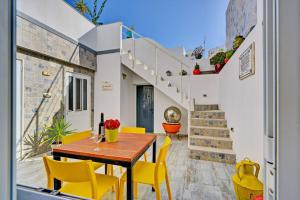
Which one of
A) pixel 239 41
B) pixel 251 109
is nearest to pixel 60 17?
pixel 239 41

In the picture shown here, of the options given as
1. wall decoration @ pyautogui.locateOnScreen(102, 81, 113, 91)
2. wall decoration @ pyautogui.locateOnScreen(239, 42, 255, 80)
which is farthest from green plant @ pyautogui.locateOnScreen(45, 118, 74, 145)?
wall decoration @ pyautogui.locateOnScreen(239, 42, 255, 80)

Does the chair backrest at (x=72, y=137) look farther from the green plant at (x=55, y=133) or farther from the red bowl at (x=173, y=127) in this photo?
the red bowl at (x=173, y=127)

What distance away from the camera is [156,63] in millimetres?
5582

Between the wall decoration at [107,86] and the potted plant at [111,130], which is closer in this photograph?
the potted plant at [111,130]

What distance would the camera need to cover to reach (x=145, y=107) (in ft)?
20.2

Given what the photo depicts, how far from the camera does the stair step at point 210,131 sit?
3.47 meters

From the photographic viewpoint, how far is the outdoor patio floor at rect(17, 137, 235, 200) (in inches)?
77.3

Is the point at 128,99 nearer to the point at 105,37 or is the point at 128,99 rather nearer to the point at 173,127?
the point at 173,127

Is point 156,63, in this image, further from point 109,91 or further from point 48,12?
point 48,12

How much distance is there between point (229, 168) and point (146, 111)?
3817mm

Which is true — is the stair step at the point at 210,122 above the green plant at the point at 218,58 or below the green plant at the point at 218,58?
below

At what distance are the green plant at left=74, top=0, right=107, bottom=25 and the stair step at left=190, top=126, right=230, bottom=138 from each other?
193 inches

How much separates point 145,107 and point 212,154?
3492 mm

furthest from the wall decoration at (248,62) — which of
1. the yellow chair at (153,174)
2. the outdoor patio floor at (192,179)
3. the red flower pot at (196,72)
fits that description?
the red flower pot at (196,72)
